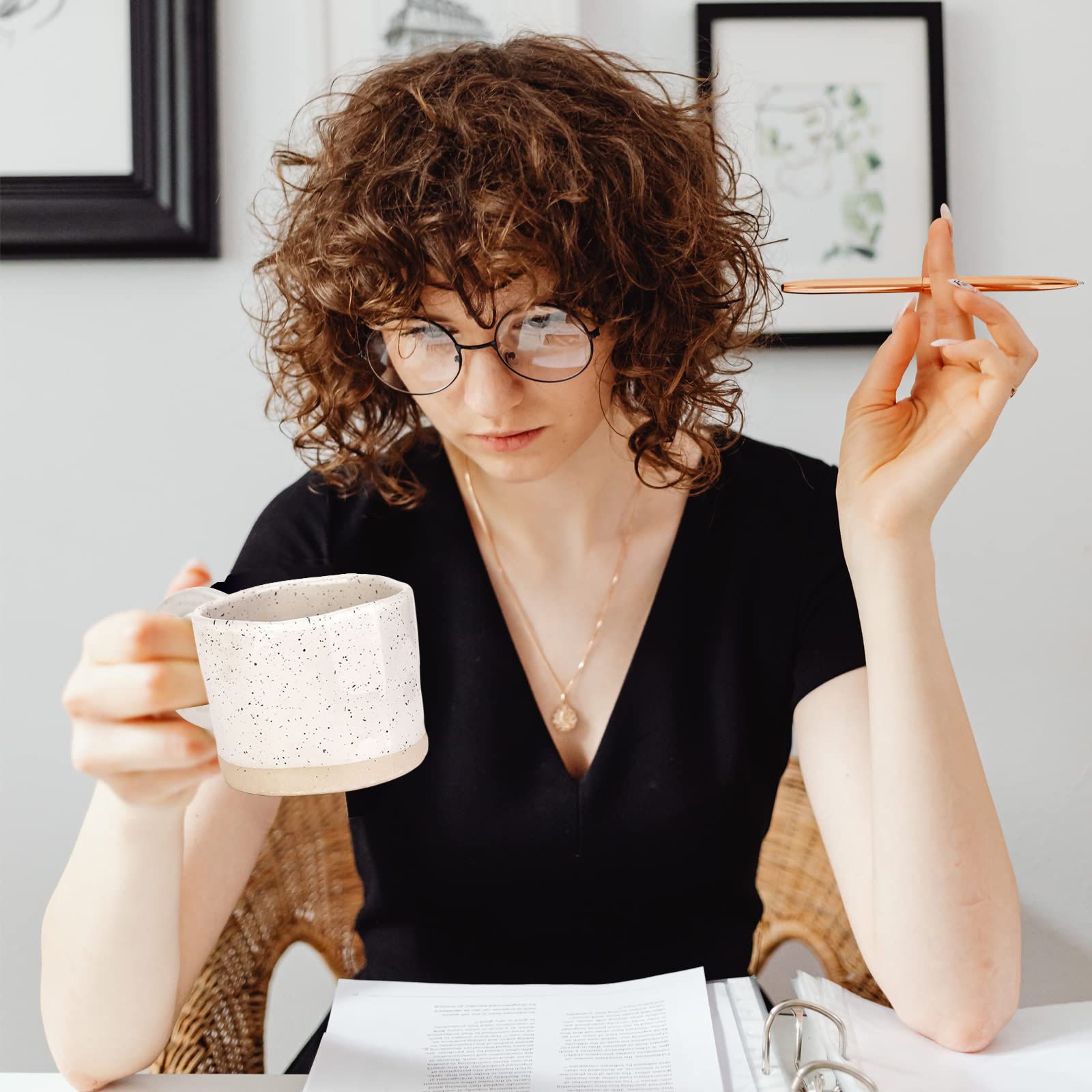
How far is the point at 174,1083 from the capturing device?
75 centimetres

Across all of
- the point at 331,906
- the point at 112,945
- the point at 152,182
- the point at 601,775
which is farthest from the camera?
the point at 152,182

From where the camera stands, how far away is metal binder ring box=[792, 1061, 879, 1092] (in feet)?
2.11

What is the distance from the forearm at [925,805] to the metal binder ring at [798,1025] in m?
0.11

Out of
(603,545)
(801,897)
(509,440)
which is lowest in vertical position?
(801,897)

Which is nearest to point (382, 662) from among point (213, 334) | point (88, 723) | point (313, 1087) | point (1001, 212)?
point (88, 723)

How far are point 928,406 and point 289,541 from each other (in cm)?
66

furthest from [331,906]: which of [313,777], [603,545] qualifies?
[313,777]

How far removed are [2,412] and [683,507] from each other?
1153mm

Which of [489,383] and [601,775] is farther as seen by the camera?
[601,775]

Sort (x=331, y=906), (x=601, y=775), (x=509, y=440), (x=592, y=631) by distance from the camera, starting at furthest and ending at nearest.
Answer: (x=331, y=906) < (x=592, y=631) < (x=601, y=775) < (x=509, y=440)

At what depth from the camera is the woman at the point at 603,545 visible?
812mm

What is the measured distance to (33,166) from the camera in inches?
61.5

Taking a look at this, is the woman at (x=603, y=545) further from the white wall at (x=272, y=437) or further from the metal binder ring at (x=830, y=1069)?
the white wall at (x=272, y=437)

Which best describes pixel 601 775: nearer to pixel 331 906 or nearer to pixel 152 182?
pixel 331 906
